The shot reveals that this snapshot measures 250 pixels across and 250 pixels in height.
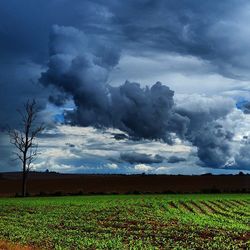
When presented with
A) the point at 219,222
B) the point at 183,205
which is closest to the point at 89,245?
the point at 219,222

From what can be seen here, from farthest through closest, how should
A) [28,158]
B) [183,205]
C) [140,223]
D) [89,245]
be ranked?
[28,158]
[183,205]
[140,223]
[89,245]

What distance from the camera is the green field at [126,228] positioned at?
1081 inches

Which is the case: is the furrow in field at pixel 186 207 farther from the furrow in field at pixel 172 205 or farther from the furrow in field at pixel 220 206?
the furrow in field at pixel 220 206

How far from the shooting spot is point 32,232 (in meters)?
32.6

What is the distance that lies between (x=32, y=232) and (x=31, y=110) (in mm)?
50583

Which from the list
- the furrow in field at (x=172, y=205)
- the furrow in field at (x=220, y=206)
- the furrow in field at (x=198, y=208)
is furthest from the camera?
the furrow in field at (x=172, y=205)

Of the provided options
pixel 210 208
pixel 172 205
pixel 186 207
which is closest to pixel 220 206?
pixel 210 208

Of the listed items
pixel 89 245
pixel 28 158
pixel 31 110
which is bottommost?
pixel 89 245

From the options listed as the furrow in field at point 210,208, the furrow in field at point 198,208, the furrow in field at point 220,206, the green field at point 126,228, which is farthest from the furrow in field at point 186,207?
the furrow in field at point 220,206

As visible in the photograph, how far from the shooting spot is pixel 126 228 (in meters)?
34.7

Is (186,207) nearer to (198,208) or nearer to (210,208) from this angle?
(198,208)

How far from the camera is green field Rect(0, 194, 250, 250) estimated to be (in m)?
27.5

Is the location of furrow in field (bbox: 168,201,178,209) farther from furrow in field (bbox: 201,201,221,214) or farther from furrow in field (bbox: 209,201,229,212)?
furrow in field (bbox: 209,201,229,212)

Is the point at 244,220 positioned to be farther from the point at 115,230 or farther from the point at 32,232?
the point at 32,232
